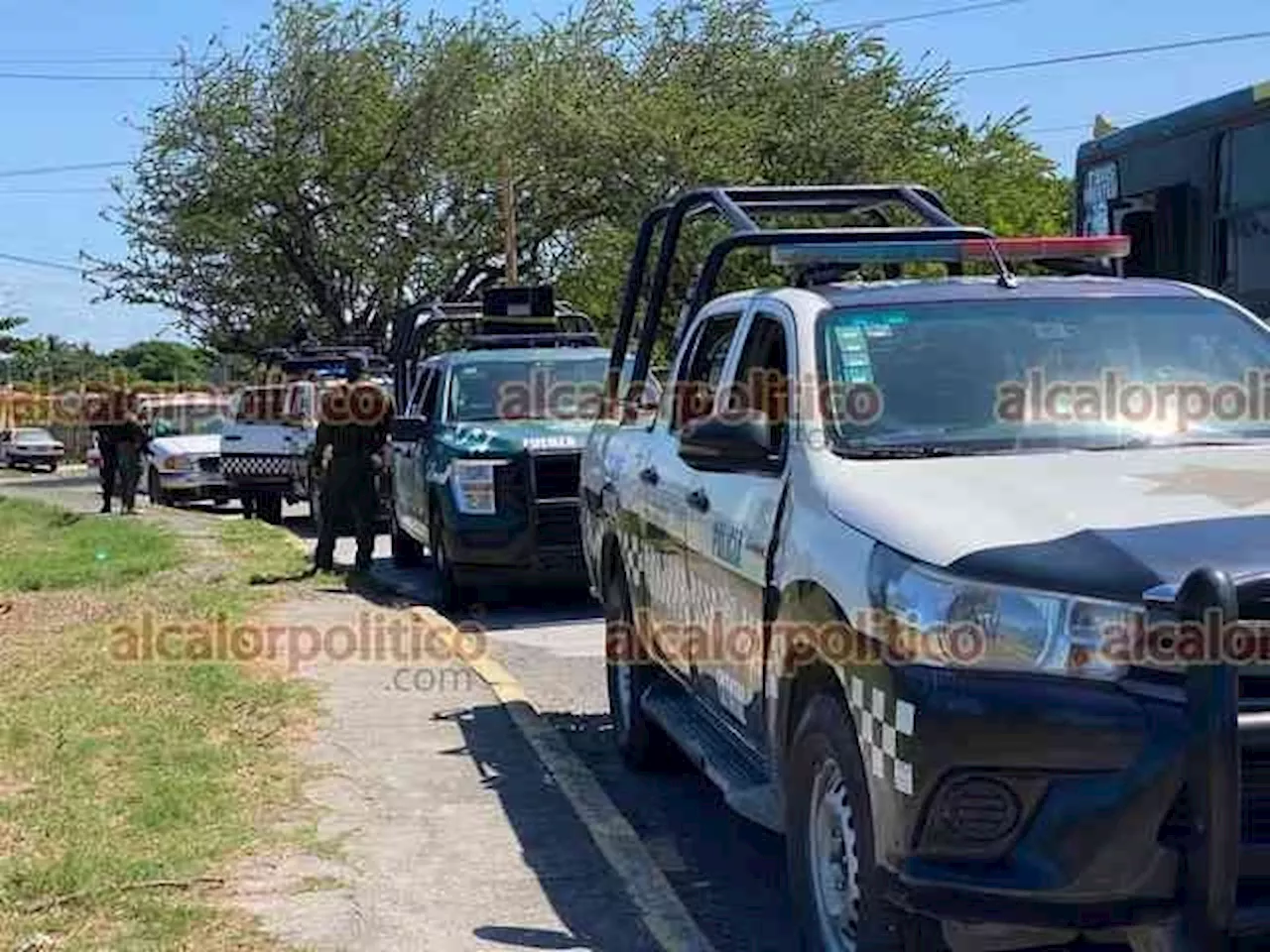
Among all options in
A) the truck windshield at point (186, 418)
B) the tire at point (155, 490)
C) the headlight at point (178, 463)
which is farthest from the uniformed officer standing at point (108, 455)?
the truck windshield at point (186, 418)

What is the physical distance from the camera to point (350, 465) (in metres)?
15.1

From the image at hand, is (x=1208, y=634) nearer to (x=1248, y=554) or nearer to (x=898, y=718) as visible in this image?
(x=1248, y=554)

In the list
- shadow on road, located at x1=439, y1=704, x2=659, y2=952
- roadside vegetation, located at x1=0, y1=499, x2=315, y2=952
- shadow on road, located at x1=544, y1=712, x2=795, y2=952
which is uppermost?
roadside vegetation, located at x1=0, y1=499, x2=315, y2=952

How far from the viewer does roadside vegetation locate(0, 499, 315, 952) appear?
5.31m

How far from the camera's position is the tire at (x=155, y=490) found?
91.1 feet

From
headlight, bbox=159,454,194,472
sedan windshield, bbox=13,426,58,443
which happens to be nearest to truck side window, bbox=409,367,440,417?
headlight, bbox=159,454,194,472

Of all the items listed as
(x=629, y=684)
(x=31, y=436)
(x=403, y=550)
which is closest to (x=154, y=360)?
(x=31, y=436)

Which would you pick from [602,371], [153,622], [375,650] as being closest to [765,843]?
[375,650]

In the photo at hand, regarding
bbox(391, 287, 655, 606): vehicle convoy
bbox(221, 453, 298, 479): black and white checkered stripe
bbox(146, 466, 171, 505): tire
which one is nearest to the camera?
bbox(391, 287, 655, 606): vehicle convoy

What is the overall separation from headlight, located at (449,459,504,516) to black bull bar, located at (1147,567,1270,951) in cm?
892

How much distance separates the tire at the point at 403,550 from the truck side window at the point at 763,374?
1001cm

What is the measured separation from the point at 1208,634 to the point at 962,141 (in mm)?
35656

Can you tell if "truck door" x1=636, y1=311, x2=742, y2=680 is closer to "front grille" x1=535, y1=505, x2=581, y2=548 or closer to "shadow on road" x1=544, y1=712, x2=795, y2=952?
"shadow on road" x1=544, y1=712, x2=795, y2=952

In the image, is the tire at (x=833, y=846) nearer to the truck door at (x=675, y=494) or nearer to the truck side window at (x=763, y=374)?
the truck side window at (x=763, y=374)
